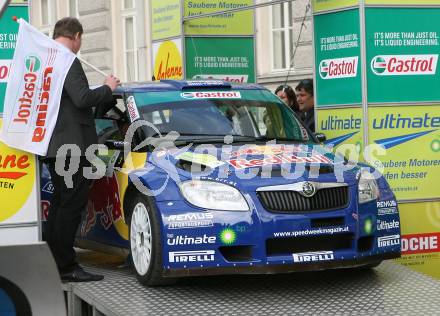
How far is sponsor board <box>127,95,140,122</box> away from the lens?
6939 millimetres

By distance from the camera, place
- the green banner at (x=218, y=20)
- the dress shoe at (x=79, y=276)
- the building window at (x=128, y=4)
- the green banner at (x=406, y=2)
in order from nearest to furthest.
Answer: the dress shoe at (x=79, y=276) < the green banner at (x=406, y=2) < the green banner at (x=218, y=20) < the building window at (x=128, y=4)

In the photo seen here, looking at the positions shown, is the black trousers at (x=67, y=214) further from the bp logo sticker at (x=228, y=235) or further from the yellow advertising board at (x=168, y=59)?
the yellow advertising board at (x=168, y=59)

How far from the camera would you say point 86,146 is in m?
6.57

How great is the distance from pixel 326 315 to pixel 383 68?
3425mm

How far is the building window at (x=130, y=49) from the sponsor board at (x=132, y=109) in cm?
1582

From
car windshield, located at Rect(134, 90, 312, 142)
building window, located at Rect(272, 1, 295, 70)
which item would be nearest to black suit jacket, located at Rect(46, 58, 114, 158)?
car windshield, located at Rect(134, 90, 312, 142)

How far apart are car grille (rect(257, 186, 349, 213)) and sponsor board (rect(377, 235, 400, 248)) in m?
0.42

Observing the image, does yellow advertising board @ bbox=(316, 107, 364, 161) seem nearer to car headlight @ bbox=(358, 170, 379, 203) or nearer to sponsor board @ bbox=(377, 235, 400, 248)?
car headlight @ bbox=(358, 170, 379, 203)

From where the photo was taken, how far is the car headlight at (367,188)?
6.18 m

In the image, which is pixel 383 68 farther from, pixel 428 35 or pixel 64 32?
pixel 64 32

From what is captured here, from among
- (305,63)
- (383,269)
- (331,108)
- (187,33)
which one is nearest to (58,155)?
(383,269)

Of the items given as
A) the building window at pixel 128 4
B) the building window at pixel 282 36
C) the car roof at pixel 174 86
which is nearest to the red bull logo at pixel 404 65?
the car roof at pixel 174 86

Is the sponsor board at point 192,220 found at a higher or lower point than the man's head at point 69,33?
lower

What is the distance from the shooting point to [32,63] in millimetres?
6395
